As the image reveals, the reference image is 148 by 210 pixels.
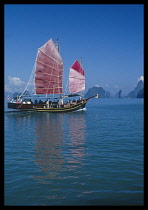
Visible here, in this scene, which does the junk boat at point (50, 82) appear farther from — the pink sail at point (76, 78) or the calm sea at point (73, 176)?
the calm sea at point (73, 176)

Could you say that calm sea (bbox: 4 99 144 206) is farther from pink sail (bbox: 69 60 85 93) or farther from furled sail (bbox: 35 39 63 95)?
pink sail (bbox: 69 60 85 93)

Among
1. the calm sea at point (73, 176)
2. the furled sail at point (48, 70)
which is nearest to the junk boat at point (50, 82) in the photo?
the furled sail at point (48, 70)

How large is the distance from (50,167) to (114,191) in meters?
3.70

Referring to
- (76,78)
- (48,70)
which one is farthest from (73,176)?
(76,78)

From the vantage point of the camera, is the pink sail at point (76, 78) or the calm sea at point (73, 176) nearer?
the calm sea at point (73, 176)

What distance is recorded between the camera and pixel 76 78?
5684 cm

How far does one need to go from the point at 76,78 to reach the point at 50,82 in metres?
7.05

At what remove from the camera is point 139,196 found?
695cm

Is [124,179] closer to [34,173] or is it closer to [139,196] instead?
[139,196]

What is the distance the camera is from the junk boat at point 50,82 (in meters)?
51.7

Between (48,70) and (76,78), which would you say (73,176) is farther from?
(76,78)
